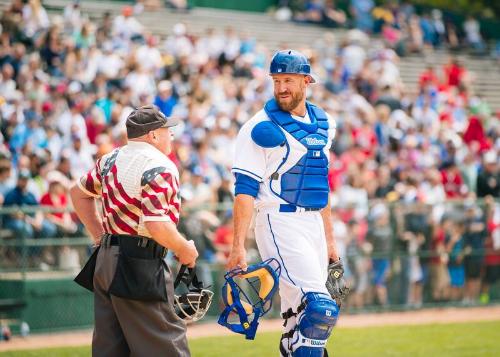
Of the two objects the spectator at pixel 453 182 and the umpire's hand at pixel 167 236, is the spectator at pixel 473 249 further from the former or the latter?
the umpire's hand at pixel 167 236

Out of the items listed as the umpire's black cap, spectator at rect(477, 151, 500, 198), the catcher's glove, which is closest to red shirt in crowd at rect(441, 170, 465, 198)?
spectator at rect(477, 151, 500, 198)

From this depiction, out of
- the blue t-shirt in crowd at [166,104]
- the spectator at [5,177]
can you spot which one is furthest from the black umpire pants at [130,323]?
the blue t-shirt in crowd at [166,104]

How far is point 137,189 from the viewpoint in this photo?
6.54 meters

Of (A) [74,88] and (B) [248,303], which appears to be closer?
(B) [248,303]

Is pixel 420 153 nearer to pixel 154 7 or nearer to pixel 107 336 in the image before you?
pixel 154 7

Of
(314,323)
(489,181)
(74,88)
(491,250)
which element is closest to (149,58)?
(74,88)

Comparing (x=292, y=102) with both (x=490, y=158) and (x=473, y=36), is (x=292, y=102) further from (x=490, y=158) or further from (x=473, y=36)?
(x=473, y=36)

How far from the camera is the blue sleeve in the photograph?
7.50m

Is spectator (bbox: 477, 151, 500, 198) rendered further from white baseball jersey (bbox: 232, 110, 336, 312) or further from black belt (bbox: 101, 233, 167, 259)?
black belt (bbox: 101, 233, 167, 259)

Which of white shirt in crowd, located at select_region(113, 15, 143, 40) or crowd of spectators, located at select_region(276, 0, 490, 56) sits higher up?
crowd of spectators, located at select_region(276, 0, 490, 56)

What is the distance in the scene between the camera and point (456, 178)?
1942 cm

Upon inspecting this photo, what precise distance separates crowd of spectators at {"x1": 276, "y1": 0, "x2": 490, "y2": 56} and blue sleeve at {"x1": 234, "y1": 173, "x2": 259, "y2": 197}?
2241 centimetres

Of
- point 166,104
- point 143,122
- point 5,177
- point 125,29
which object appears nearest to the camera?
point 143,122

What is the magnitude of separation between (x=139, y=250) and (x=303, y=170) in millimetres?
1637
